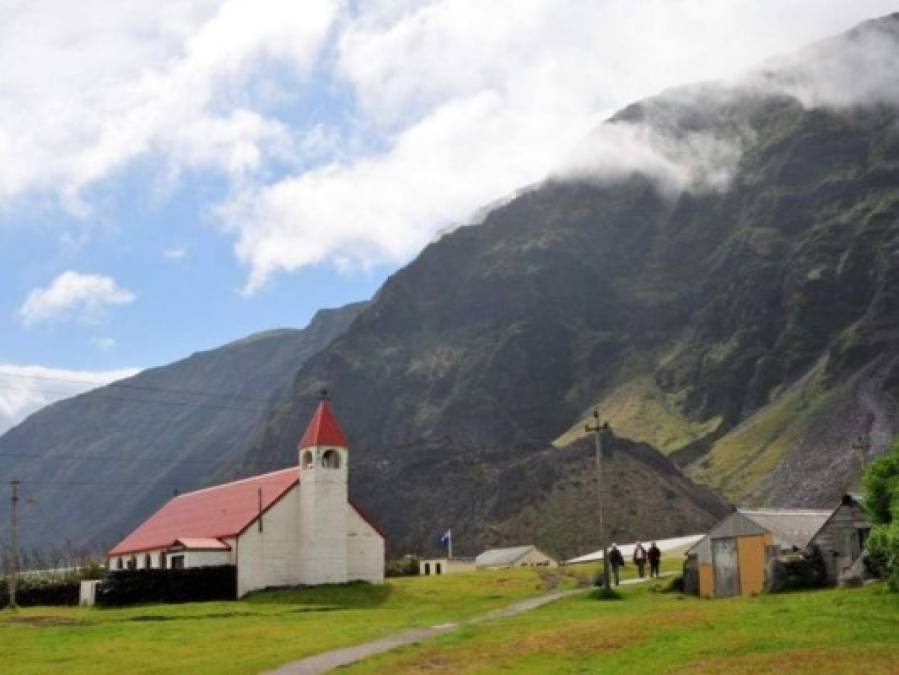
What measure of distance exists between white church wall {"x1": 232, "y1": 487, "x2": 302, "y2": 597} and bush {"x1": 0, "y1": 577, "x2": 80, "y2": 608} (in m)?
12.6

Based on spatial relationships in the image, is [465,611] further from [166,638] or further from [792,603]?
[792,603]

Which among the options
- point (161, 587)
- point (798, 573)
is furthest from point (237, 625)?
point (798, 573)

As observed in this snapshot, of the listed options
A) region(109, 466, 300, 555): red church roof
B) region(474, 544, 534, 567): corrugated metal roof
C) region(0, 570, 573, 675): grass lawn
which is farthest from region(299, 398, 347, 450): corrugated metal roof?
region(474, 544, 534, 567): corrugated metal roof

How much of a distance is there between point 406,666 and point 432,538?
135965 millimetres

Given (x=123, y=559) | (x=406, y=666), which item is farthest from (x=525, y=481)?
(x=406, y=666)

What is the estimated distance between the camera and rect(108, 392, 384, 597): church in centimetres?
7050

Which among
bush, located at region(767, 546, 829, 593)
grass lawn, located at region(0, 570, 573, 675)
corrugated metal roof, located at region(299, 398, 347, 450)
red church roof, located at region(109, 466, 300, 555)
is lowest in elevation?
grass lawn, located at region(0, 570, 573, 675)

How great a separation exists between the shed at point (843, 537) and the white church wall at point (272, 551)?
35.7 metres

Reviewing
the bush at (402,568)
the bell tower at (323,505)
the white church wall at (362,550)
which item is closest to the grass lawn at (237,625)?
the white church wall at (362,550)

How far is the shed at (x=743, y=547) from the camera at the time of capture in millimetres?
52281

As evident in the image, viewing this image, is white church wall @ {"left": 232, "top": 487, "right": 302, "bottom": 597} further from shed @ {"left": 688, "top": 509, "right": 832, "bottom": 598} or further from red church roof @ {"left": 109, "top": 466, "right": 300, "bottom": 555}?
shed @ {"left": 688, "top": 509, "right": 832, "bottom": 598}

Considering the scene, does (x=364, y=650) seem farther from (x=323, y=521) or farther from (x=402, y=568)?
(x=402, y=568)

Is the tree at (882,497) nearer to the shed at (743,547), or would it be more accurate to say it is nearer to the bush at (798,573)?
the bush at (798,573)

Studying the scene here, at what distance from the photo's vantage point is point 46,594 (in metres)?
74.0
